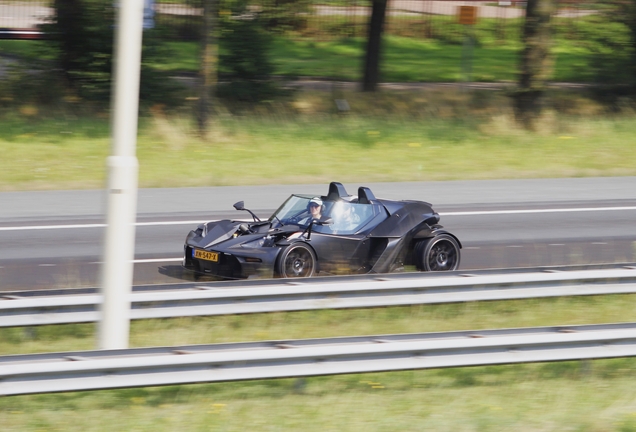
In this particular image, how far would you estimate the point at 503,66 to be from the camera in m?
34.0

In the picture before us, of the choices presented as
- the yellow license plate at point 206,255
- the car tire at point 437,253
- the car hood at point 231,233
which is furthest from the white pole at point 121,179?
the car tire at point 437,253

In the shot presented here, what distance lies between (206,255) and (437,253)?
283cm

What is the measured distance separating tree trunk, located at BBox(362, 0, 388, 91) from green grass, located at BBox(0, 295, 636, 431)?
19.0 metres

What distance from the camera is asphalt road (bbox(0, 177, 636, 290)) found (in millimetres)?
11719

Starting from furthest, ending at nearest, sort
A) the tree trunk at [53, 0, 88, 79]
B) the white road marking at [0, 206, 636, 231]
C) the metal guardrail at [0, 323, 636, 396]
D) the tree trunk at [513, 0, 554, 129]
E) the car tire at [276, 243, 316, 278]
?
the tree trunk at [53, 0, 88, 79]
the tree trunk at [513, 0, 554, 129]
the white road marking at [0, 206, 636, 231]
the car tire at [276, 243, 316, 278]
the metal guardrail at [0, 323, 636, 396]

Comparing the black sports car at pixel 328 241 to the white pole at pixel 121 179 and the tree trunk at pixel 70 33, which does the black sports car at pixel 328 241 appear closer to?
the white pole at pixel 121 179

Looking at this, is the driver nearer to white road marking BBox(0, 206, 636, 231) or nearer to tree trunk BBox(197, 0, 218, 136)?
white road marking BBox(0, 206, 636, 231)

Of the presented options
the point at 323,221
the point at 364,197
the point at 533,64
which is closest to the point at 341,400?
the point at 323,221

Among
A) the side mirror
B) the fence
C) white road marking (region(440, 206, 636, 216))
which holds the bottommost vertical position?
white road marking (region(440, 206, 636, 216))

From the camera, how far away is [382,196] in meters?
16.1

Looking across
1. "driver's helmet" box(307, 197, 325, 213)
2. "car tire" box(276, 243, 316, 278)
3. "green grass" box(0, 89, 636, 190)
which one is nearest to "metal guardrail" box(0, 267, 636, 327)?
"car tire" box(276, 243, 316, 278)

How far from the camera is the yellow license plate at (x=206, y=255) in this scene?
33.8 ft

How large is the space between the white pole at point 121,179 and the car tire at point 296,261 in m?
3.30

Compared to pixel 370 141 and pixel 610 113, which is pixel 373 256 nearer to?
pixel 370 141
